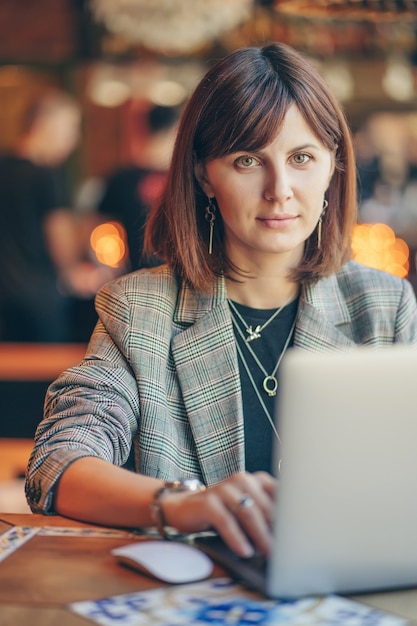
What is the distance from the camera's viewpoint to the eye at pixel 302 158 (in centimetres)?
179

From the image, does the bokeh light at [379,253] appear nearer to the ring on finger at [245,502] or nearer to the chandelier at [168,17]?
the chandelier at [168,17]

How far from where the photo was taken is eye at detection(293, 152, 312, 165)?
5.88 ft

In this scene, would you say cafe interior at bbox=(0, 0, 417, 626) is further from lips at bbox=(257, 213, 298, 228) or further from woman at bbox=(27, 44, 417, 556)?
lips at bbox=(257, 213, 298, 228)

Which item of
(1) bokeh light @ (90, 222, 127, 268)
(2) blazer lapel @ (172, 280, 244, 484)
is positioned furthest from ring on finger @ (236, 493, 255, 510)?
(1) bokeh light @ (90, 222, 127, 268)

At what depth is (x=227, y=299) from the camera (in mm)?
1939

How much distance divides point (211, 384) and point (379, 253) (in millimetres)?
3478

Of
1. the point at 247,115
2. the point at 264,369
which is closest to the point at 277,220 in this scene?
the point at 247,115

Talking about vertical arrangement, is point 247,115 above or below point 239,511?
above

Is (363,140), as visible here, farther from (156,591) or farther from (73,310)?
(156,591)

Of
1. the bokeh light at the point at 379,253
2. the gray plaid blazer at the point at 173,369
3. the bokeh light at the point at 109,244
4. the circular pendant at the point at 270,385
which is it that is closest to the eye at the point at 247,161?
the gray plaid blazer at the point at 173,369

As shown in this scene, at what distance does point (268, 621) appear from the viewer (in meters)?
1.09

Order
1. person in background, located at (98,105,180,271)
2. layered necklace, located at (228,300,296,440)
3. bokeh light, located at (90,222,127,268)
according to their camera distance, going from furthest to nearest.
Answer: bokeh light, located at (90,222,127,268)
person in background, located at (98,105,180,271)
layered necklace, located at (228,300,296,440)

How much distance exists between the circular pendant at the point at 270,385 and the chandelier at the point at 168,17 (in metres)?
4.63

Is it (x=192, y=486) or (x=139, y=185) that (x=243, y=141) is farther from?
(x=139, y=185)
